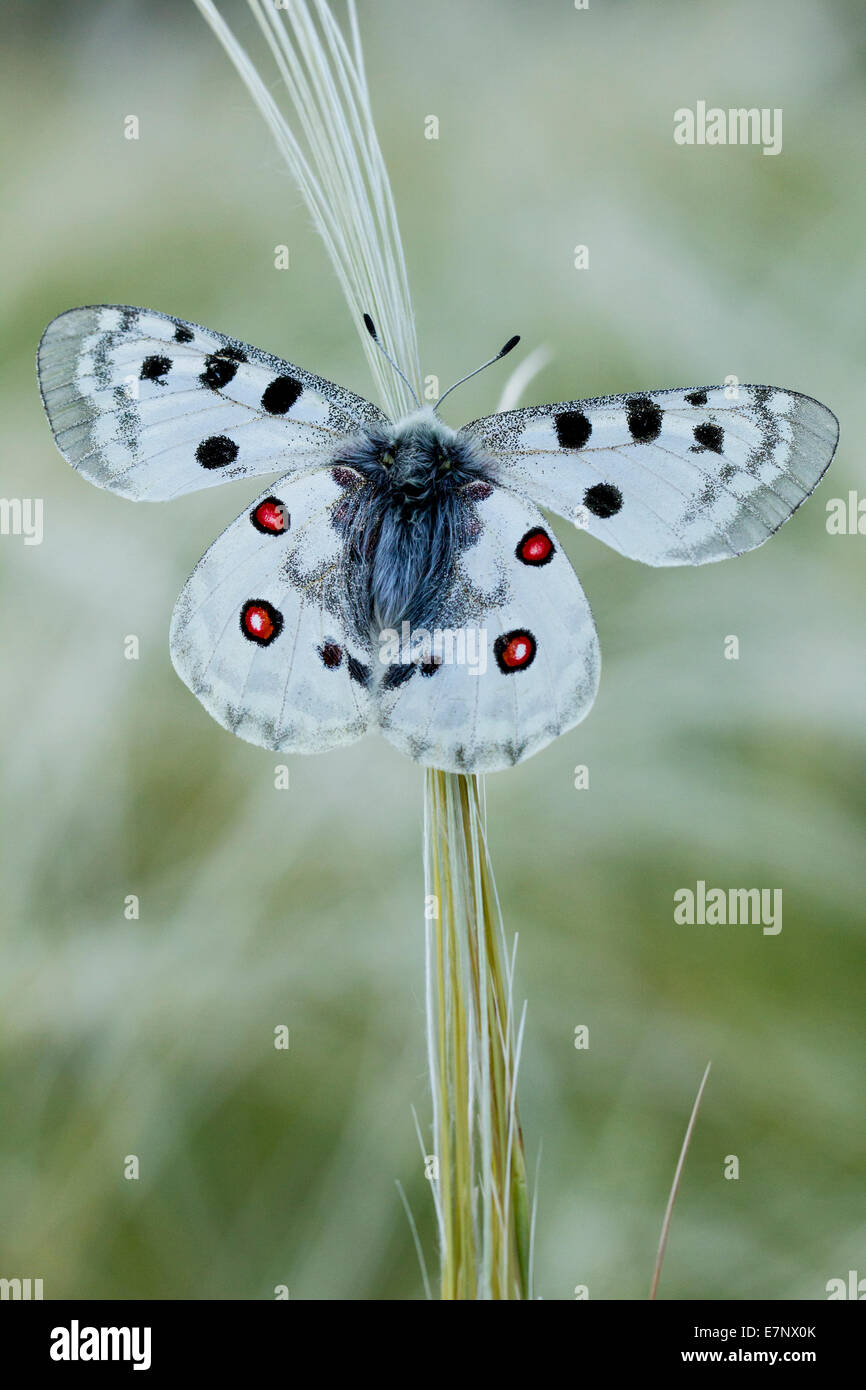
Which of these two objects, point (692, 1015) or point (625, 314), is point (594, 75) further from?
point (692, 1015)

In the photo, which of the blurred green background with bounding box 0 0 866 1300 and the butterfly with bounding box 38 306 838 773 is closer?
the butterfly with bounding box 38 306 838 773

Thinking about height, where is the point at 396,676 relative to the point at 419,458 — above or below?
below

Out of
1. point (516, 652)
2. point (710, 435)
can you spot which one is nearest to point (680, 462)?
point (710, 435)

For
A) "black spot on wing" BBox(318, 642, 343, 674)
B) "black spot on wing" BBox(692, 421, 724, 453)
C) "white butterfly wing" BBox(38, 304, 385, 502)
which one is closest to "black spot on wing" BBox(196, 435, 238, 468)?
"white butterfly wing" BBox(38, 304, 385, 502)

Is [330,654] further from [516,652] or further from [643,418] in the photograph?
[643,418]

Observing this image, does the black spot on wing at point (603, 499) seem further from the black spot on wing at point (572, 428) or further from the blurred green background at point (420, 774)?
the blurred green background at point (420, 774)

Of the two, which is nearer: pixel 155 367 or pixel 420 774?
pixel 155 367

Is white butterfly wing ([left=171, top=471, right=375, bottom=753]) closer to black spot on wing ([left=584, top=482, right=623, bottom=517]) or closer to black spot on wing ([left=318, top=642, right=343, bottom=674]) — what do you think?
black spot on wing ([left=318, top=642, right=343, bottom=674])
